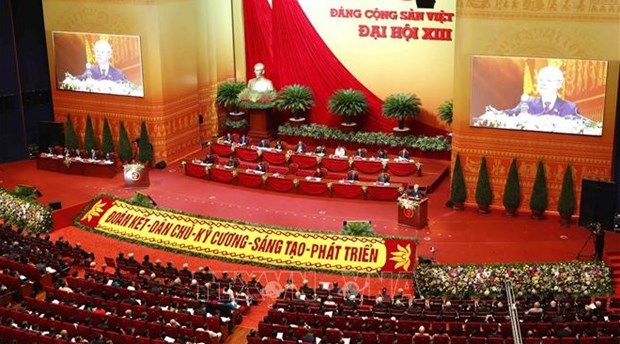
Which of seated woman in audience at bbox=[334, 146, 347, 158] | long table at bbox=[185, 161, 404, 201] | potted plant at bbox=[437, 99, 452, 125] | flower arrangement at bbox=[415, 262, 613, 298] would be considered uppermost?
potted plant at bbox=[437, 99, 452, 125]

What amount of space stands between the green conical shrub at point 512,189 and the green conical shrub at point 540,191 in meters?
0.49

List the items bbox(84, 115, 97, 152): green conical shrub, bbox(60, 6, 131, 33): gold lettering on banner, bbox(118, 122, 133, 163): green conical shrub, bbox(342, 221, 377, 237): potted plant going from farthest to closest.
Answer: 1. bbox(84, 115, 97, 152): green conical shrub
2. bbox(118, 122, 133, 163): green conical shrub
3. bbox(60, 6, 131, 33): gold lettering on banner
4. bbox(342, 221, 377, 237): potted plant

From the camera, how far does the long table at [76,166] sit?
34000mm

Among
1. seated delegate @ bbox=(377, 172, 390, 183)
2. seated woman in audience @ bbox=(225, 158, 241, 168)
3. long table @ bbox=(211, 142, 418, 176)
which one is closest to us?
seated delegate @ bbox=(377, 172, 390, 183)

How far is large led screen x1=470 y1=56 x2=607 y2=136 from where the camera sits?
2758 centimetres

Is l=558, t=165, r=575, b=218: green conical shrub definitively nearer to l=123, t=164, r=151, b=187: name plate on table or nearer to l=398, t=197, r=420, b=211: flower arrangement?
l=398, t=197, r=420, b=211: flower arrangement

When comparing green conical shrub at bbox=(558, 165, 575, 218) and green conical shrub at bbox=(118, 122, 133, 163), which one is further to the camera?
green conical shrub at bbox=(118, 122, 133, 163)

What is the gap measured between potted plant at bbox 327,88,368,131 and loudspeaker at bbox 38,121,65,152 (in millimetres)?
10938

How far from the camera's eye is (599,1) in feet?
87.9

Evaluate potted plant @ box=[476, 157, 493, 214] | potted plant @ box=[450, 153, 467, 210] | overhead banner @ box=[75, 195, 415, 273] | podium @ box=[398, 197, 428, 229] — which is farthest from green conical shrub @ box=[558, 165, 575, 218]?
overhead banner @ box=[75, 195, 415, 273]

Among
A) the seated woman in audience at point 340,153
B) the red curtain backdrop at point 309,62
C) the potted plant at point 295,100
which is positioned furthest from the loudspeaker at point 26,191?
the red curtain backdrop at point 309,62

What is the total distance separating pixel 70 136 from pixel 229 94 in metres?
6.75

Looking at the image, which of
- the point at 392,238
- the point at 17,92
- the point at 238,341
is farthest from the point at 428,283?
the point at 17,92

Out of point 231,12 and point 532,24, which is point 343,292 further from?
point 231,12
